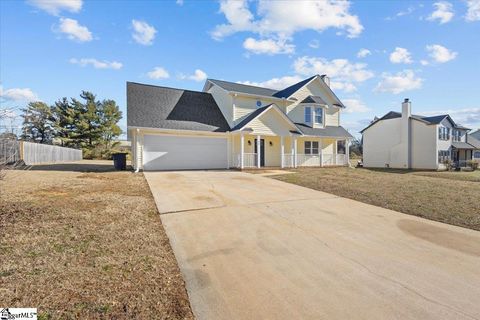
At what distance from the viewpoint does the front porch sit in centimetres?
1717

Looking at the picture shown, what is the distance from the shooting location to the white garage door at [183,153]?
49.9 ft

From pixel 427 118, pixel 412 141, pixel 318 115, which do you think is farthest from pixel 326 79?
pixel 427 118

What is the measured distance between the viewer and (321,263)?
3498 mm

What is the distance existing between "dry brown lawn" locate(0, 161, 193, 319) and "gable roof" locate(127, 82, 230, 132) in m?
10.0

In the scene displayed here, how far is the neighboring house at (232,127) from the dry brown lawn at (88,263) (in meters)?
9.70

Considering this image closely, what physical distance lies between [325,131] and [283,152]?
5.31m

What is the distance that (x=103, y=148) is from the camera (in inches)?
1428

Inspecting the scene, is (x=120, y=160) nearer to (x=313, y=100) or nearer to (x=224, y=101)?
(x=224, y=101)

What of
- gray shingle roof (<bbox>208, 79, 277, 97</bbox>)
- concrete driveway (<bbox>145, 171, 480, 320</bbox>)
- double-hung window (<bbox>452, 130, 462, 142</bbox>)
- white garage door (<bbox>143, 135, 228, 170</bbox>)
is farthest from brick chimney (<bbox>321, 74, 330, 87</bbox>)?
concrete driveway (<bbox>145, 171, 480, 320</bbox>)

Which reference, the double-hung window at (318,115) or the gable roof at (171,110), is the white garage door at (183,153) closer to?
the gable roof at (171,110)

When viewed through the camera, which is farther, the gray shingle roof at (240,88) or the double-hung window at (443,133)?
the double-hung window at (443,133)

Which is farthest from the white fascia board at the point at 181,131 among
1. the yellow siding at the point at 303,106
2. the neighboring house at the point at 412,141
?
the neighboring house at the point at 412,141

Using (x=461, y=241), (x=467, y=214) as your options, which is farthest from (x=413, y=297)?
(x=467, y=214)

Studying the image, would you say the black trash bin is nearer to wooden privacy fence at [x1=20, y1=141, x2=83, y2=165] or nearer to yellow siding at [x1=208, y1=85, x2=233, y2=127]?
yellow siding at [x1=208, y1=85, x2=233, y2=127]
